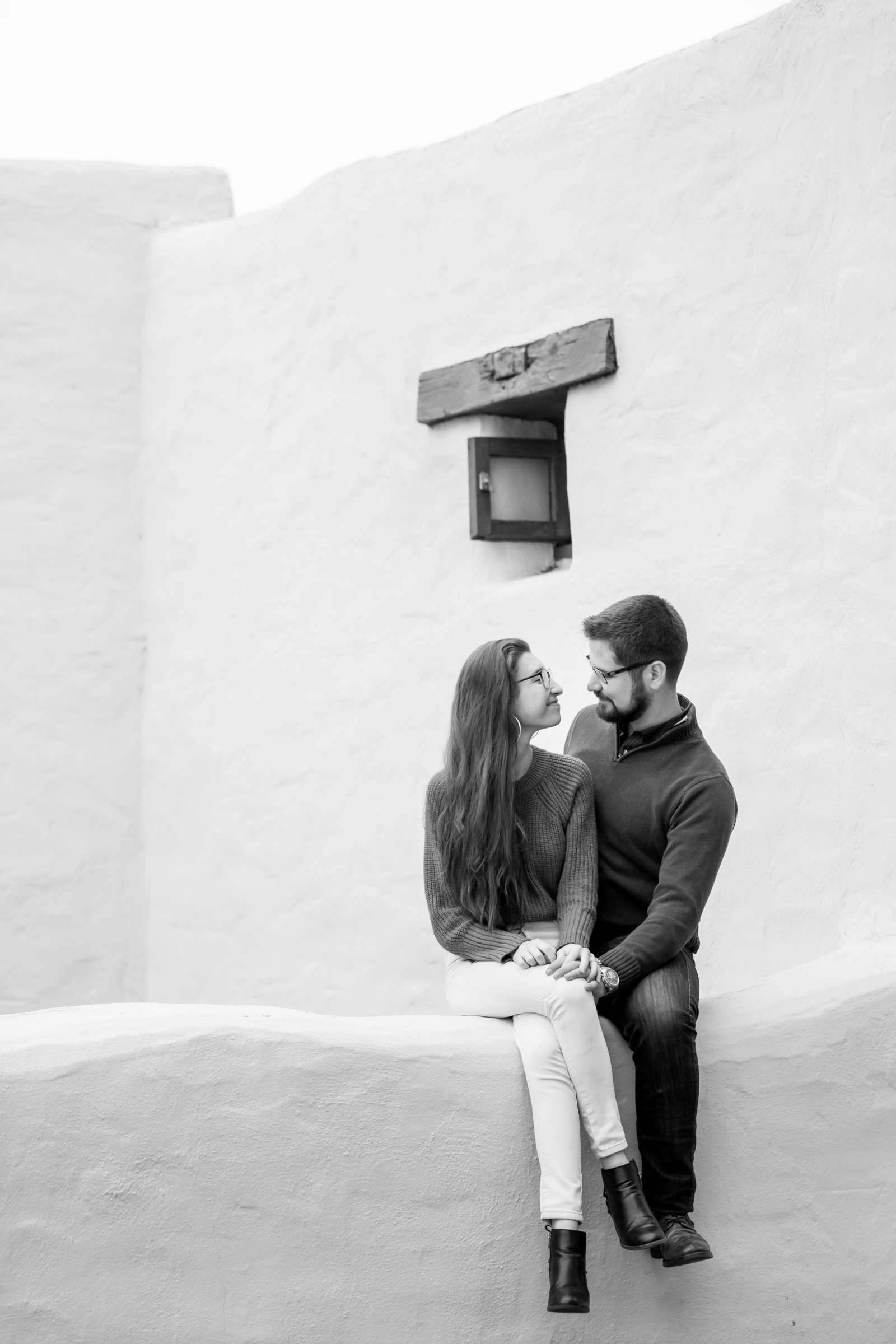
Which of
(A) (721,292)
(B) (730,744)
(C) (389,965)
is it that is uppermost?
(A) (721,292)

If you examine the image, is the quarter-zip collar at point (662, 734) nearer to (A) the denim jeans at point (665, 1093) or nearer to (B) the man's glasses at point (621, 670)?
(B) the man's glasses at point (621, 670)

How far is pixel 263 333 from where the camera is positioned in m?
6.35

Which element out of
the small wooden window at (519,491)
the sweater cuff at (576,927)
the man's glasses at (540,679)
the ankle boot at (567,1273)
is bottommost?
the ankle boot at (567,1273)

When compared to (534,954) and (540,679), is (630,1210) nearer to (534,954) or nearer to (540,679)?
(534,954)

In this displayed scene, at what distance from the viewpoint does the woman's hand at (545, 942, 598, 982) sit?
311 cm

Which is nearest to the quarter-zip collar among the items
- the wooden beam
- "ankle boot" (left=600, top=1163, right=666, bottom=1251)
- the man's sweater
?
the man's sweater

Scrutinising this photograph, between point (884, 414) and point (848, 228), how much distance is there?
0.53 meters

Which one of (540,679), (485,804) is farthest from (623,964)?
(540,679)

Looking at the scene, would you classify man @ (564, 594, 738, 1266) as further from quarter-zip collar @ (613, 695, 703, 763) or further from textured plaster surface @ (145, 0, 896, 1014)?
textured plaster surface @ (145, 0, 896, 1014)

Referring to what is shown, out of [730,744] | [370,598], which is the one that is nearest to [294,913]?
[370,598]

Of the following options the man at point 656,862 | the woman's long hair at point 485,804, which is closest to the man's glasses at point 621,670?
the man at point 656,862

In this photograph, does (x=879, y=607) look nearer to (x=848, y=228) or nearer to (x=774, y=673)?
(x=774, y=673)

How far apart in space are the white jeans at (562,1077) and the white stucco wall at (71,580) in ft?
12.9

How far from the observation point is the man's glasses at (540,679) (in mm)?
3414
